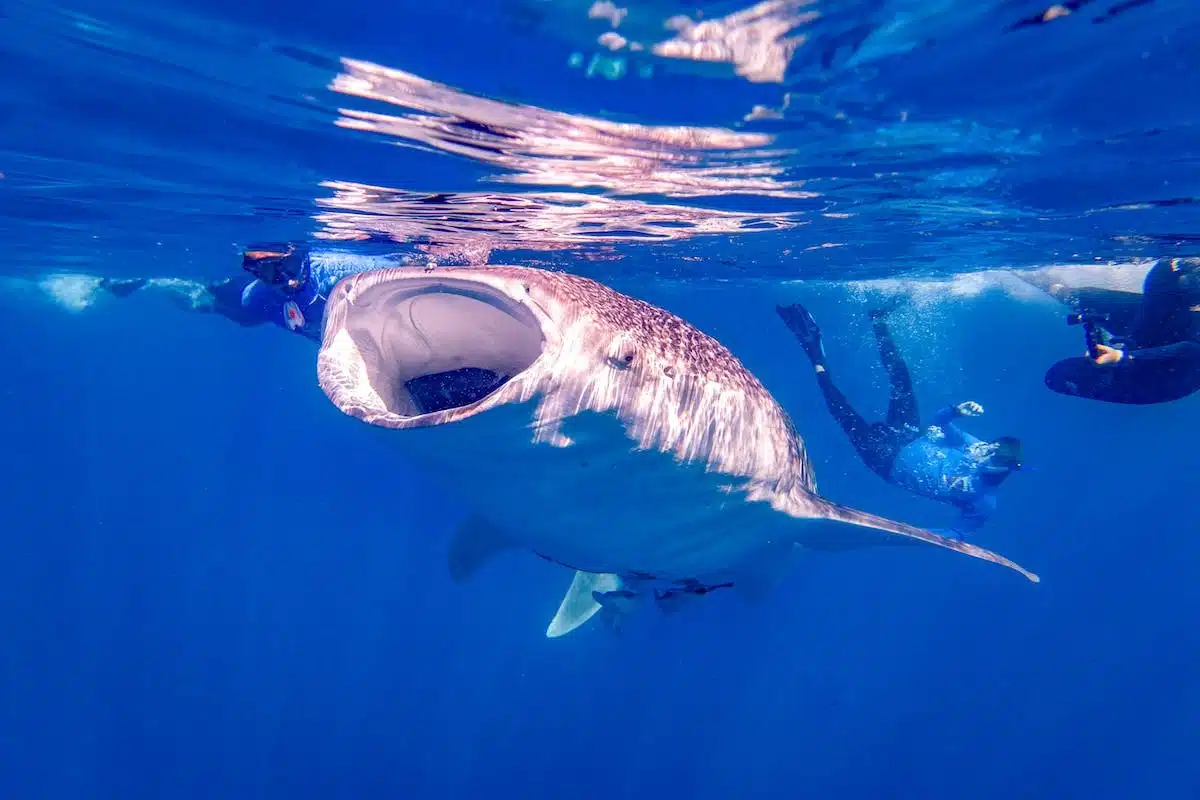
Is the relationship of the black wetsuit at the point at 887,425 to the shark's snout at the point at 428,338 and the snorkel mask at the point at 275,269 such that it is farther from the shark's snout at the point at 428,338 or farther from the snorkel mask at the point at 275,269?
the shark's snout at the point at 428,338

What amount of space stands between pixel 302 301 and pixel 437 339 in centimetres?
739

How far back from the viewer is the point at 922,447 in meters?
13.6

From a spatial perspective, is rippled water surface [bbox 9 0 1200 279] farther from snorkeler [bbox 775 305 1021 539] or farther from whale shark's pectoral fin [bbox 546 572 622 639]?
whale shark's pectoral fin [bbox 546 572 622 639]

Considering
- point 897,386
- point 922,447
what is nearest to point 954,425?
point 922,447

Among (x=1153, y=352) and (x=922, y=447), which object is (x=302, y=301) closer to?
(x=922, y=447)

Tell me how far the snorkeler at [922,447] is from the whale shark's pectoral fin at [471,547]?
27.9 feet

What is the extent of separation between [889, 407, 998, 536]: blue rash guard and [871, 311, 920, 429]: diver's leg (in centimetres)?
96

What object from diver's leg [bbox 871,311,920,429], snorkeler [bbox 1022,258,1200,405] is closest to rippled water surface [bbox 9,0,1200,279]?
snorkeler [bbox 1022,258,1200,405]

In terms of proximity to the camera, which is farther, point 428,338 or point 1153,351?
point 1153,351

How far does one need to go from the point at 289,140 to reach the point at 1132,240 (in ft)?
50.0

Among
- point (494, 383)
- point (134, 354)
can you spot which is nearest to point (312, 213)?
point (494, 383)

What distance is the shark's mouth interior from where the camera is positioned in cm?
320

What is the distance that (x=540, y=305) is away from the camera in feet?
10.2

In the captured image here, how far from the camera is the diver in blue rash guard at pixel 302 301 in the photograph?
15.0ft
